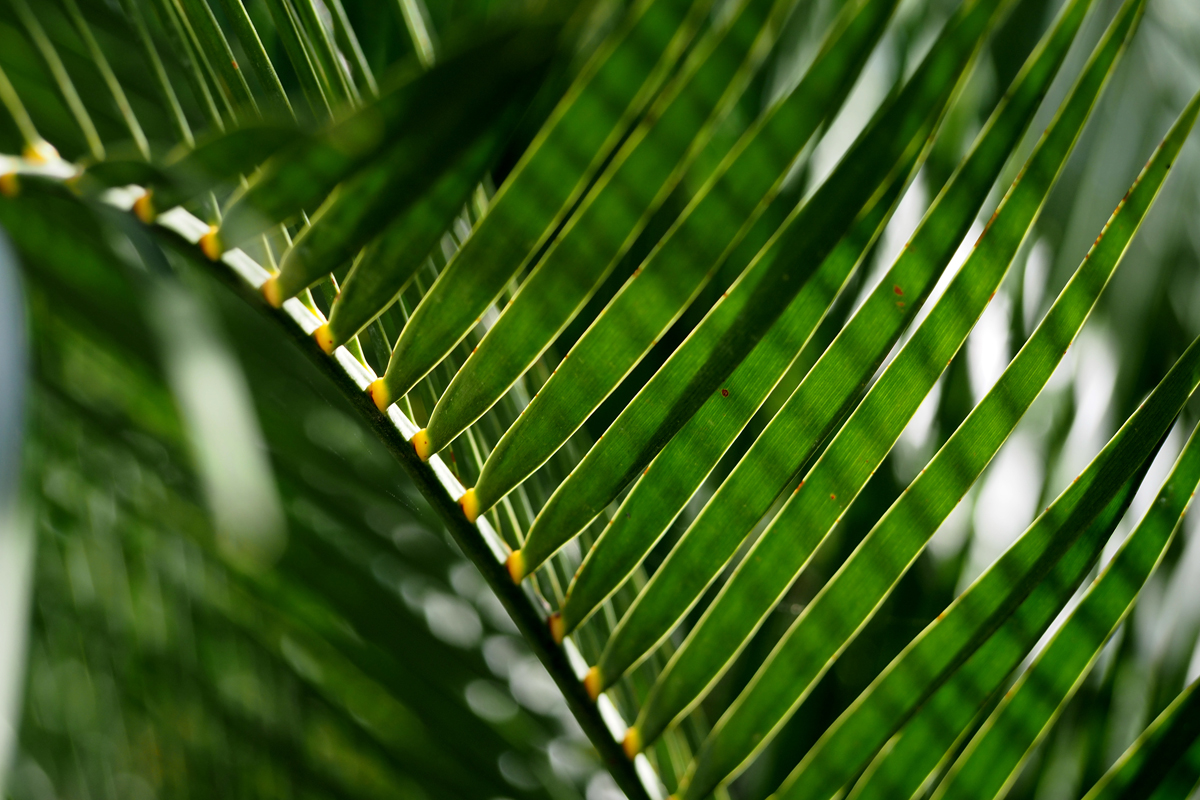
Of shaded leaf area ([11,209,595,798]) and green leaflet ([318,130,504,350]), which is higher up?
shaded leaf area ([11,209,595,798])

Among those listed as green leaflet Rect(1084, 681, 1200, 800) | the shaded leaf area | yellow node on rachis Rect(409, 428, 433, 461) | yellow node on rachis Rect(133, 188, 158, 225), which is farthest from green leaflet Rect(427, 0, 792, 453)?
the shaded leaf area

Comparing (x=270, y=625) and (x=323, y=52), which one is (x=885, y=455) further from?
(x=270, y=625)

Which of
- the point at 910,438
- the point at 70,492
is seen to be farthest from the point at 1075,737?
the point at 70,492

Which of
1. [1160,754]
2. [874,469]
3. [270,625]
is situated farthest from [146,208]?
[270,625]

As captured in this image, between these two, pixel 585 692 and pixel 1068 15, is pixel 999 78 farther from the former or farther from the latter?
pixel 585 692

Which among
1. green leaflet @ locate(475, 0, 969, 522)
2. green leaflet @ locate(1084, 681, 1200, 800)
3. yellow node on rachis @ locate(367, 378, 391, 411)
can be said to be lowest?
green leaflet @ locate(1084, 681, 1200, 800)

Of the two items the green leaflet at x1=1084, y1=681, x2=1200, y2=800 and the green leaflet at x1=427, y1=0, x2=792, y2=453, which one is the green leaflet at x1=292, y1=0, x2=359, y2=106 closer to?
the green leaflet at x1=427, y1=0, x2=792, y2=453
